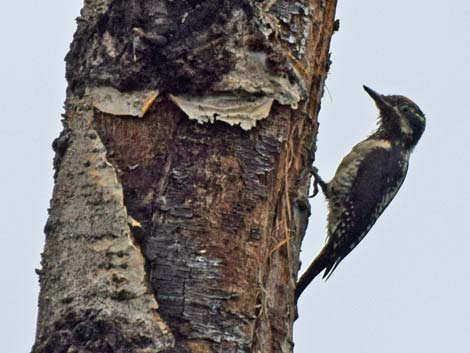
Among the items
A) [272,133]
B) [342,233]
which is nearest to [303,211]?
[272,133]

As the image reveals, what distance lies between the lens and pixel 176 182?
324 centimetres

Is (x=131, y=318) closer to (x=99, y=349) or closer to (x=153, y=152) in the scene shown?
(x=99, y=349)

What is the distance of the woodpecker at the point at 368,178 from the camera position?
6621 mm

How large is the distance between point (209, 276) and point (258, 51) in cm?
88

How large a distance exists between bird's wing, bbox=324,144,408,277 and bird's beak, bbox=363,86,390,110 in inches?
15.1

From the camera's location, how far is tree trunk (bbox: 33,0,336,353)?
3051 millimetres

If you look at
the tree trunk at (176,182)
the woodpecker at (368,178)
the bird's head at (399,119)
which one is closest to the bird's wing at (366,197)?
the woodpecker at (368,178)

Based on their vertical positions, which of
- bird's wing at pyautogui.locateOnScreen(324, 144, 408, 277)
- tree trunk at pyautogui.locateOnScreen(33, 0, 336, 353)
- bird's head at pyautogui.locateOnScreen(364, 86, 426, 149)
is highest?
bird's head at pyautogui.locateOnScreen(364, 86, 426, 149)

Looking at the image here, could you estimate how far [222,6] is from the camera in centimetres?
349

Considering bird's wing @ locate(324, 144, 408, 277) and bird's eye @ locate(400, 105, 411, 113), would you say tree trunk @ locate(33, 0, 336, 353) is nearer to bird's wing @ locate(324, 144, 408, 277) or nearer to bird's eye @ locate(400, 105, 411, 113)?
bird's wing @ locate(324, 144, 408, 277)

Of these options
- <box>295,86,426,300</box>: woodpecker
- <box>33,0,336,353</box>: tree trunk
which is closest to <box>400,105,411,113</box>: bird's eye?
<box>295,86,426,300</box>: woodpecker

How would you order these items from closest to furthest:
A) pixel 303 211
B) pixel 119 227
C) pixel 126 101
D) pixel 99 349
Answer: pixel 99 349
pixel 119 227
pixel 126 101
pixel 303 211

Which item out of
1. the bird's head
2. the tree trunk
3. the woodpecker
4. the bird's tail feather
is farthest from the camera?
the bird's head

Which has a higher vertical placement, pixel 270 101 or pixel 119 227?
pixel 270 101
